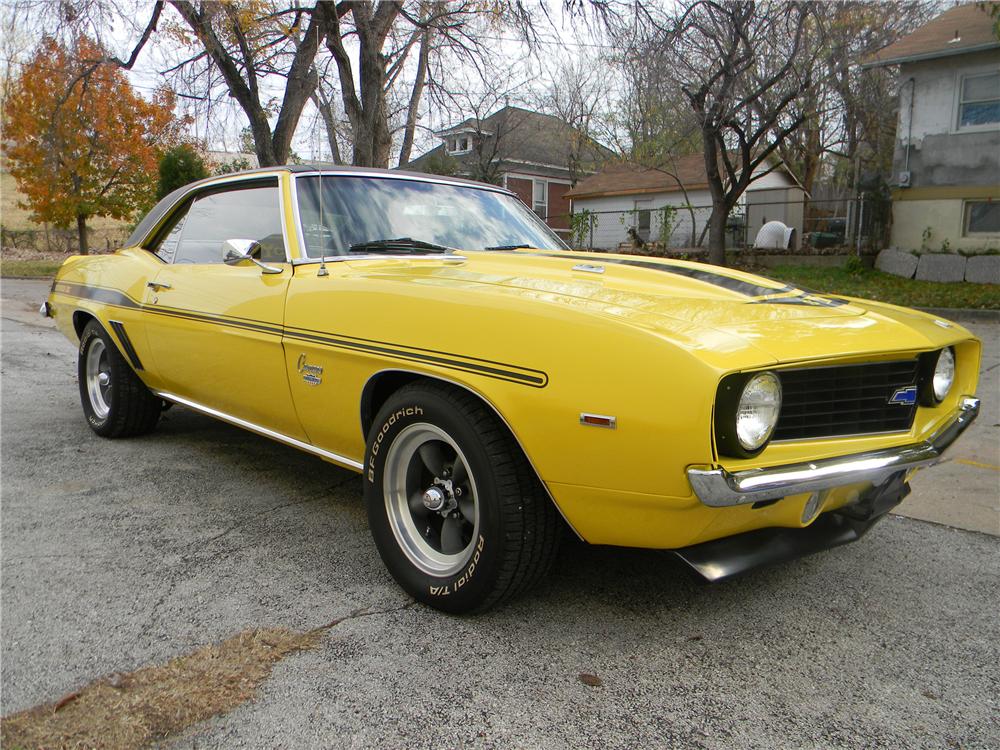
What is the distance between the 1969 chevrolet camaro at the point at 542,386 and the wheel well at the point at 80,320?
1595 millimetres

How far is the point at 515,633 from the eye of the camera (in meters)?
2.38

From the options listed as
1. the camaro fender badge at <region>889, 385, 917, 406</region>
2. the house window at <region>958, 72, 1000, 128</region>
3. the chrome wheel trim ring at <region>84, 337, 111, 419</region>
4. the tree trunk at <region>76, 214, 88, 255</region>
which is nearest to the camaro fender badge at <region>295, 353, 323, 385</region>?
the camaro fender badge at <region>889, 385, 917, 406</region>

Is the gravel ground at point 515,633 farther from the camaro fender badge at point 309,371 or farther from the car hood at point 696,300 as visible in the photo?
the car hood at point 696,300

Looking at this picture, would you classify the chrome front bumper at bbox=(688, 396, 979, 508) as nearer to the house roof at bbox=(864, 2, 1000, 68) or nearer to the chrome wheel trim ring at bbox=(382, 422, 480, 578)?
the chrome wheel trim ring at bbox=(382, 422, 480, 578)

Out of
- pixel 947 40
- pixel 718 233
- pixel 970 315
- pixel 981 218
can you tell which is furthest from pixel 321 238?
pixel 947 40

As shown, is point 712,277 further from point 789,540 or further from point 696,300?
point 789,540

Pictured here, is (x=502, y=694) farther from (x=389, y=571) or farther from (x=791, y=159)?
(x=791, y=159)

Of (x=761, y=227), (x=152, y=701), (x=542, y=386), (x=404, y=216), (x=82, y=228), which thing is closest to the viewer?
(x=152, y=701)

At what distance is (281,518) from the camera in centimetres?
337

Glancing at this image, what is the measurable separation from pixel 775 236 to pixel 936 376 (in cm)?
1719

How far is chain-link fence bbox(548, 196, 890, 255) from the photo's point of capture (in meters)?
15.9

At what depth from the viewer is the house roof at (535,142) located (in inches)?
1237

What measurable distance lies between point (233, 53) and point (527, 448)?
13087 mm

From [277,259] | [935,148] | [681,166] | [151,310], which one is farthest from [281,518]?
[681,166]
